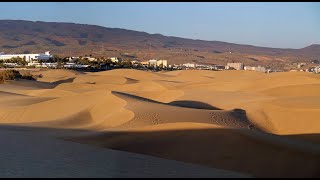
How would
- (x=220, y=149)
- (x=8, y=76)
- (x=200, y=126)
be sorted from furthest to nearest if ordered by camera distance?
(x=8, y=76)
(x=200, y=126)
(x=220, y=149)

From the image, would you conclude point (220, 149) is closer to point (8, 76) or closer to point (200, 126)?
point (200, 126)

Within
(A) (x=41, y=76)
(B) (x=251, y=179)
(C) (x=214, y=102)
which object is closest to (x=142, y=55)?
(A) (x=41, y=76)

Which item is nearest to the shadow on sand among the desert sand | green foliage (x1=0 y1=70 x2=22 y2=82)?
the desert sand

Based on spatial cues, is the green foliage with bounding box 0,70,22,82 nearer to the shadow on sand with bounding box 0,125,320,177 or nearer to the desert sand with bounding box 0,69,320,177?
the desert sand with bounding box 0,69,320,177

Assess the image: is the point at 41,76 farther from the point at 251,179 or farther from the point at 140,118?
the point at 251,179

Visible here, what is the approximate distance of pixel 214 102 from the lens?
2895 cm

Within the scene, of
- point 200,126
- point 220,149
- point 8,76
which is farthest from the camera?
point 8,76

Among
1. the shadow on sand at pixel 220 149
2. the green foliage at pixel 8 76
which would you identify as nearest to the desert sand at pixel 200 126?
the shadow on sand at pixel 220 149

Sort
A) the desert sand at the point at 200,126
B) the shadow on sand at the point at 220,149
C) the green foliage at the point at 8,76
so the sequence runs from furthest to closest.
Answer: the green foliage at the point at 8,76 < the desert sand at the point at 200,126 < the shadow on sand at the point at 220,149

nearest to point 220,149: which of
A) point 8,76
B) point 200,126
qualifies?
point 200,126

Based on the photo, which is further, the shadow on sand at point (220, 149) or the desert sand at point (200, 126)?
the desert sand at point (200, 126)

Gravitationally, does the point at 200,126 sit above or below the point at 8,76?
above

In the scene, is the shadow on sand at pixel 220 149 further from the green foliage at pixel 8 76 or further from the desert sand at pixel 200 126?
the green foliage at pixel 8 76

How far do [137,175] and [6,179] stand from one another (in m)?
2.29
